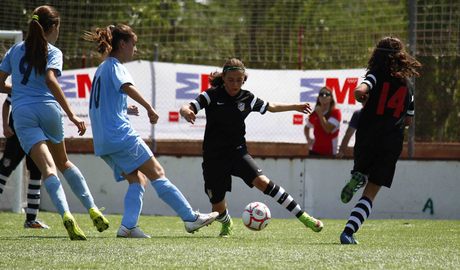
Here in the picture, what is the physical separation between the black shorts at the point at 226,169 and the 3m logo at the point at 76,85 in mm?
6177

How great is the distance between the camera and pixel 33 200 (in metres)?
10.5

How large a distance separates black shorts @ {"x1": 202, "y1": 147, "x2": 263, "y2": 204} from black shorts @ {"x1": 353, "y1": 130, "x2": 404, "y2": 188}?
3.85 ft

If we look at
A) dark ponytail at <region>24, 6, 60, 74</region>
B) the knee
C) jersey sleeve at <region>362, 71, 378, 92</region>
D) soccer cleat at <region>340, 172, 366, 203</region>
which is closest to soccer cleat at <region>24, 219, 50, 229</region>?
the knee

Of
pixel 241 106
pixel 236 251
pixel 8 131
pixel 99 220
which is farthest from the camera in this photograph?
pixel 8 131

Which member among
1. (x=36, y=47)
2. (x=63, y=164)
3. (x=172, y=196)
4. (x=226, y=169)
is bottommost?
(x=172, y=196)

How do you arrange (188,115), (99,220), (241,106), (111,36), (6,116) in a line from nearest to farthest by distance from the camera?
1. (99,220)
2. (188,115)
3. (111,36)
4. (241,106)
5. (6,116)

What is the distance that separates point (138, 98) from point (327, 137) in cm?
676

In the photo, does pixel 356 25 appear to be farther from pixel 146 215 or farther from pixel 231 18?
pixel 146 215

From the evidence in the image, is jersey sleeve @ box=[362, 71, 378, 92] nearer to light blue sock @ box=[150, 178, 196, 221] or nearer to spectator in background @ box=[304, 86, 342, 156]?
light blue sock @ box=[150, 178, 196, 221]

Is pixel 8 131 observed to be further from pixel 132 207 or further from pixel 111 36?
pixel 132 207

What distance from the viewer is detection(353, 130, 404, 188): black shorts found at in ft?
26.5

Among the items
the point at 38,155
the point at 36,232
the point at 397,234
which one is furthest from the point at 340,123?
the point at 38,155

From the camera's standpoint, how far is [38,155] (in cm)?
793

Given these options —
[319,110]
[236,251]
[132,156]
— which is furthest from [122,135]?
[319,110]
